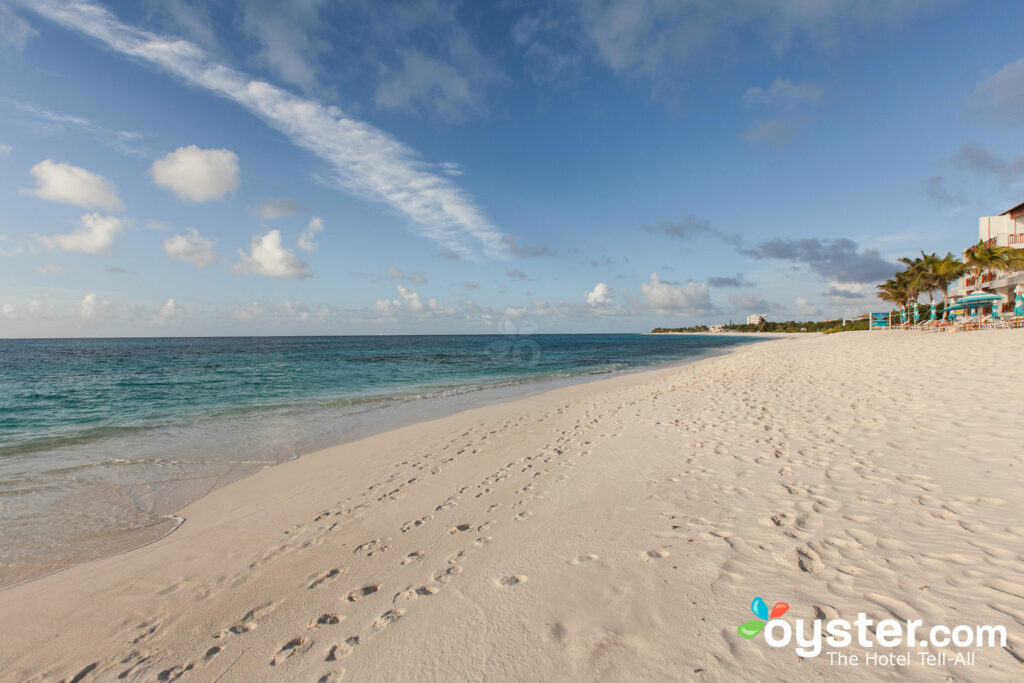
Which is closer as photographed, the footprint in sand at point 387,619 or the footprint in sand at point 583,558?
the footprint in sand at point 387,619

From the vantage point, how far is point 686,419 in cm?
1005

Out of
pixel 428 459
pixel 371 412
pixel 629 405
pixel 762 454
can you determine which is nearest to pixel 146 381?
pixel 371 412

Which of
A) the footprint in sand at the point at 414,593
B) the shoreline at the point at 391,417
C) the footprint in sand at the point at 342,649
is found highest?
the footprint in sand at the point at 414,593

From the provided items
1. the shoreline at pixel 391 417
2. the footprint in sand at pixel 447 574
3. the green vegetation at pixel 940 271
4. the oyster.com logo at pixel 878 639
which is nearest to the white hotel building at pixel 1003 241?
the green vegetation at pixel 940 271

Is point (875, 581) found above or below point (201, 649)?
above

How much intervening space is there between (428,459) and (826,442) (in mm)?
7516

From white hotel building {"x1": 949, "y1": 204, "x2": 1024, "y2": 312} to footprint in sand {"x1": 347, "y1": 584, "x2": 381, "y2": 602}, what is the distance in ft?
143

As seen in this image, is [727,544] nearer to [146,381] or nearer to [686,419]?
[686,419]

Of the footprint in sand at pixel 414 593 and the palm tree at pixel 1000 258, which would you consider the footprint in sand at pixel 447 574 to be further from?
the palm tree at pixel 1000 258

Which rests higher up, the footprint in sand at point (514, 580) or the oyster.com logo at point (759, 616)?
the oyster.com logo at point (759, 616)

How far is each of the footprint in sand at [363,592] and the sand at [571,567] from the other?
1.0 inches

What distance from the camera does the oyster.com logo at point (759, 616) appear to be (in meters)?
3.00

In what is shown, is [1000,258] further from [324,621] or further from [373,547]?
[324,621]

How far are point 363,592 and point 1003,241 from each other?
55.4 m
